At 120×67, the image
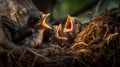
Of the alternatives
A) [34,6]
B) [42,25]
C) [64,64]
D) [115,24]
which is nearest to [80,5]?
[34,6]

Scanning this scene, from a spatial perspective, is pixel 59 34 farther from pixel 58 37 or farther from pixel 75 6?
pixel 75 6

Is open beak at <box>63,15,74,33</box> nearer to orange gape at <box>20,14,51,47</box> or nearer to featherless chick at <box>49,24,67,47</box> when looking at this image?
featherless chick at <box>49,24,67,47</box>

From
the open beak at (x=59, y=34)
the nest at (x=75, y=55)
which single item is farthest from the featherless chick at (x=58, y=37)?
the nest at (x=75, y=55)

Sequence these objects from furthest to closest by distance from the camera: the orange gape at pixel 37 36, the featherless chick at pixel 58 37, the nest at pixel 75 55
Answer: the featherless chick at pixel 58 37
the orange gape at pixel 37 36
the nest at pixel 75 55

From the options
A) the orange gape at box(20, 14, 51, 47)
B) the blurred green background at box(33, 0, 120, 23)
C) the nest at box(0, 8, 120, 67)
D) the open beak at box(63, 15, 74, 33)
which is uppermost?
the blurred green background at box(33, 0, 120, 23)

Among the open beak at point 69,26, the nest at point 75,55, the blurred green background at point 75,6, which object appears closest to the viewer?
the nest at point 75,55

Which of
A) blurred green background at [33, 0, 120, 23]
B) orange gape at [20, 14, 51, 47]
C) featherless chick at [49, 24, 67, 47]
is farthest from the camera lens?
blurred green background at [33, 0, 120, 23]

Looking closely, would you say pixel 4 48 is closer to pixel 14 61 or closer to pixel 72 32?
pixel 14 61

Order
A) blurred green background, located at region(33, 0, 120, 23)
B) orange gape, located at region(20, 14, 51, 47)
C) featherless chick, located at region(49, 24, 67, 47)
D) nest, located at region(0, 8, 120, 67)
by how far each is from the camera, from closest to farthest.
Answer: nest, located at region(0, 8, 120, 67), orange gape, located at region(20, 14, 51, 47), featherless chick, located at region(49, 24, 67, 47), blurred green background, located at region(33, 0, 120, 23)

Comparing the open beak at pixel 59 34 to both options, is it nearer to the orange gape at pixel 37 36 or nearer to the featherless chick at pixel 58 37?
the featherless chick at pixel 58 37

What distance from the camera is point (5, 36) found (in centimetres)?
329

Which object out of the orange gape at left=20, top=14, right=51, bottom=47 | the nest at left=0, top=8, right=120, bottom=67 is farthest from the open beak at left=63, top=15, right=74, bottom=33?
the nest at left=0, top=8, right=120, bottom=67

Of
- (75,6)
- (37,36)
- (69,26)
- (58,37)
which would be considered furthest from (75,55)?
(75,6)

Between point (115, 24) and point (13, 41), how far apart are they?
2.41 feet
